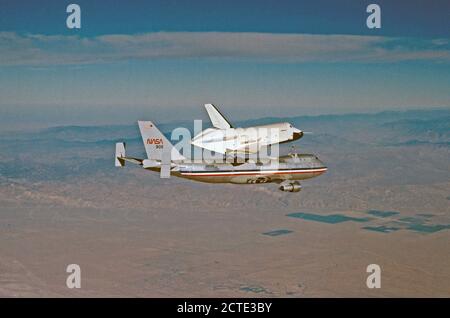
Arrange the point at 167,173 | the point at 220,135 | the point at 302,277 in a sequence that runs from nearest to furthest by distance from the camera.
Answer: the point at 167,173 → the point at 220,135 → the point at 302,277

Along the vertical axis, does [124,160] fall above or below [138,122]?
below

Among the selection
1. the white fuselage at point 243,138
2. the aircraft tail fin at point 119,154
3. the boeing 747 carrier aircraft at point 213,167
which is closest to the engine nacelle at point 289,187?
the boeing 747 carrier aircraft at point 213,167

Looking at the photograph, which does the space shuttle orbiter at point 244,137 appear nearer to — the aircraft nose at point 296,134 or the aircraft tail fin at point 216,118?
the aircraft nose at point 296,134

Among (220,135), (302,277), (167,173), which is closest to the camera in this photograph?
(167,173)

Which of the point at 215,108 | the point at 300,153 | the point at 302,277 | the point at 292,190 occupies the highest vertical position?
the point at 215,108

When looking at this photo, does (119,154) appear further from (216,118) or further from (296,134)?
(296,134)

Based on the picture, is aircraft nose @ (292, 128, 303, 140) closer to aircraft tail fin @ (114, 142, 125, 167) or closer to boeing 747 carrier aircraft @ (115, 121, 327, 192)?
boeing 747 carrier aircraft @ (115, 121, 327, 192)

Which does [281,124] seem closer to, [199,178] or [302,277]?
[199,178]

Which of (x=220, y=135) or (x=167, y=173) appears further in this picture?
(x=220, y=135)

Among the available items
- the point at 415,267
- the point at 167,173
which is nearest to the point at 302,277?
the point at 415,267
